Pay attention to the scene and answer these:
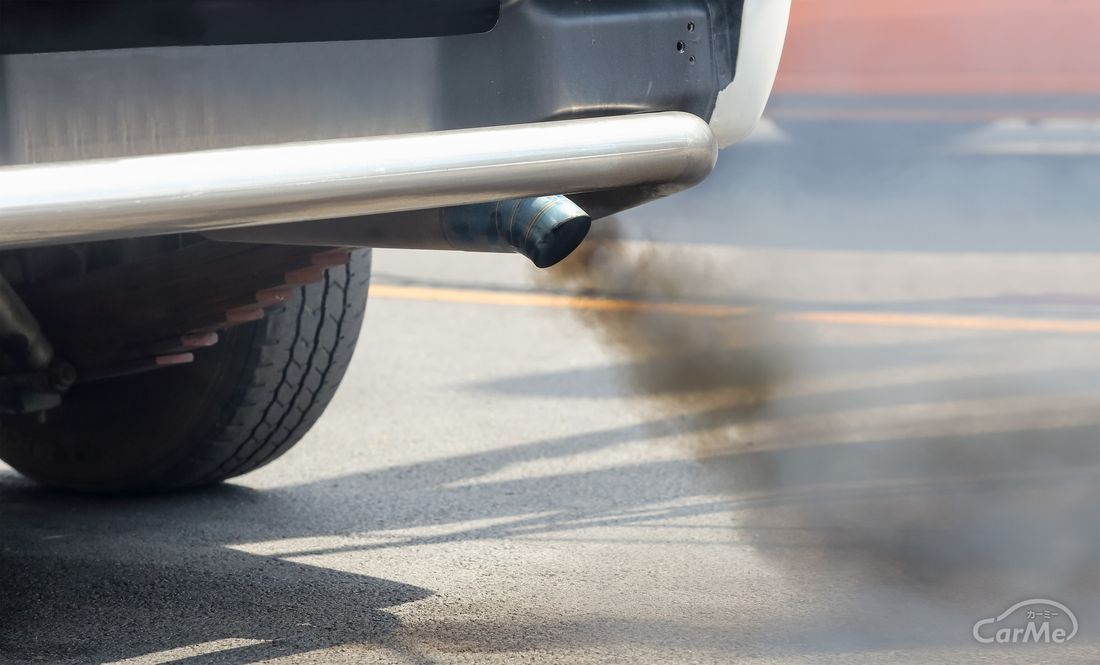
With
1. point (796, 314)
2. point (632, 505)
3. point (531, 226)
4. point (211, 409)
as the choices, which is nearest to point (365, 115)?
point (531, 226)

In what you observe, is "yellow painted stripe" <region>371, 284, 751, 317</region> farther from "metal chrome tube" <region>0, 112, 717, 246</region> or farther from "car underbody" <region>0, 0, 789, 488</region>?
"metal chrome tube" <region>0, 112, 717, 246</region>

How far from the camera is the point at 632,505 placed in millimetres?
3359

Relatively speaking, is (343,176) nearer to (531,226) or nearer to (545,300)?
(531,226)

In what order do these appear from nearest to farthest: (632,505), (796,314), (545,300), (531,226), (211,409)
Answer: (531,226)
(211,409)
(632,505)
(796,314)
(545,300)

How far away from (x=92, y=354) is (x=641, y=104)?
1222 millimetres

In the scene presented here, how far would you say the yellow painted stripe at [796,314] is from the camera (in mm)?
5539

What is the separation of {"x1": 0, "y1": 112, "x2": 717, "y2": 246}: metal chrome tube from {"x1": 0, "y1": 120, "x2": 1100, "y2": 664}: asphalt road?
0.86 meters

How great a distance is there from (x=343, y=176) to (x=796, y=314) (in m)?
4.18

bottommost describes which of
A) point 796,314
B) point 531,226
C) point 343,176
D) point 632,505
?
point 343,176

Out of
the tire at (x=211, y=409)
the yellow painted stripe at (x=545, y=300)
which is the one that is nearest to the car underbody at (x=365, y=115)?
the tire at (x=211, y=409)

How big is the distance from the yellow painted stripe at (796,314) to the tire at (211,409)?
257 cm

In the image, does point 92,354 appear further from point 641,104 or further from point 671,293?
point 671,293

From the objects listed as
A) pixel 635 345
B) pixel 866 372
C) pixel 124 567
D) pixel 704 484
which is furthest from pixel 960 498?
pixel 635 345

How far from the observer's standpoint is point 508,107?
6.97 ft
